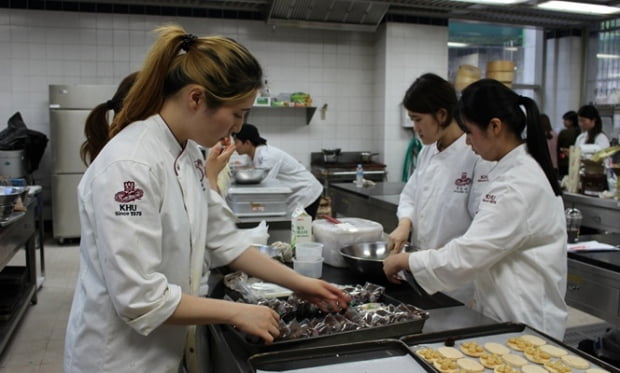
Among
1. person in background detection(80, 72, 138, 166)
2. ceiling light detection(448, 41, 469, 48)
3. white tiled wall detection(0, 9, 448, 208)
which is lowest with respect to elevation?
person in background detection(80, 72, 138, 166)

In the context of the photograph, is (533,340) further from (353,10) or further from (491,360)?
(353,10)

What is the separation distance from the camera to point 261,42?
6.66 meters

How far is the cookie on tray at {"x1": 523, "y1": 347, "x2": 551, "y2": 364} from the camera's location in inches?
50.1

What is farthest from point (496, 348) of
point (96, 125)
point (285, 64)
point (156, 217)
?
point (285, 64)

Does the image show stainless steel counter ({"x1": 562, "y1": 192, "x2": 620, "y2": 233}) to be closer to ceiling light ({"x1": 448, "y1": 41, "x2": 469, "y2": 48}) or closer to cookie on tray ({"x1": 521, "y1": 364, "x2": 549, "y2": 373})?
cookie on tray ({"x1": 521, "y1": 364, "x2": 549, "y2": 373})

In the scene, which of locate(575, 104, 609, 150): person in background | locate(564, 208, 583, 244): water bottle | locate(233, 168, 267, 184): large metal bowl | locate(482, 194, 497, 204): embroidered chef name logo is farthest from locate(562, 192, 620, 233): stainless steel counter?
locate(482, 194, 497, 204): embroidered chef name logo

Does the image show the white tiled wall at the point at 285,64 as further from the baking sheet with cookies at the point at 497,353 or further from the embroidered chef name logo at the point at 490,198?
the baking sheet with cookies at the point at 497,353

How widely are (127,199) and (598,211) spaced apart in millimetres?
3876

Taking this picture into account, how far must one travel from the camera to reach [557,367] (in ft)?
4.13

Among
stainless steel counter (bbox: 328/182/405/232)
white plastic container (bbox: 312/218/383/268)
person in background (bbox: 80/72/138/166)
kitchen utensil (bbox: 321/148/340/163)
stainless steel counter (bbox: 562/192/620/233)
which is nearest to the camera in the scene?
person in background (bbox: 80/72/138/166)

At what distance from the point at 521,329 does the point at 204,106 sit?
1021 millimetres

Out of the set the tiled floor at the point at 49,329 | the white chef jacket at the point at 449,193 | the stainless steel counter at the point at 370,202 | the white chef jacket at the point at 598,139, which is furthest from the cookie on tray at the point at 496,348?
the white chef jacket at the point at 598,139

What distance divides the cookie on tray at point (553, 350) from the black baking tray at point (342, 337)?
296 mm

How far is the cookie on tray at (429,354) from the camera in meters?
1.25
